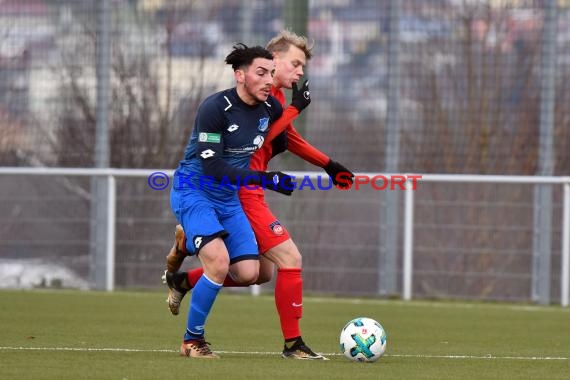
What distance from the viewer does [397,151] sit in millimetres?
14000

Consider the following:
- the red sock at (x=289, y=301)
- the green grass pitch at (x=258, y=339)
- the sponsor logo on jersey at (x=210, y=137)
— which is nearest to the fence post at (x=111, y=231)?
the green grass pitch at (x=258, y=339)

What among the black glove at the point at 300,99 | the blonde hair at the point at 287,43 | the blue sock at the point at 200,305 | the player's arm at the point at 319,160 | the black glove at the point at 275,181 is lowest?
the blue sock at the point at 200,305

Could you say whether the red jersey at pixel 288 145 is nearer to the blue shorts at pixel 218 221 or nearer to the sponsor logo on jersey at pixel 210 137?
the blue shorts at pixel 218 221

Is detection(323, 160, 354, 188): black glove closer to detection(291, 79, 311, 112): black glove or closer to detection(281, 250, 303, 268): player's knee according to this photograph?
detection(291, 79, 311, 112): black glove

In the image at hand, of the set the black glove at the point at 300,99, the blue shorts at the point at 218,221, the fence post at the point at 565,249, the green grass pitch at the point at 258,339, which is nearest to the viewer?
the green grass pitch at the point at 258,339

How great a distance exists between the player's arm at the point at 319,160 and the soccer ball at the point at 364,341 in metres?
1.28

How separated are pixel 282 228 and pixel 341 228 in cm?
625

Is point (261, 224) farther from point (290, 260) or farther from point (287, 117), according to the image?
point (287, 117)

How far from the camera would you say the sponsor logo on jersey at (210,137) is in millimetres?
7156

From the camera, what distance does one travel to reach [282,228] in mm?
7602

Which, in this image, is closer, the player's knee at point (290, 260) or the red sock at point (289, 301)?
the red sock at point (289, 301)

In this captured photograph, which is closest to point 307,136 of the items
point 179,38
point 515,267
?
point 179,38

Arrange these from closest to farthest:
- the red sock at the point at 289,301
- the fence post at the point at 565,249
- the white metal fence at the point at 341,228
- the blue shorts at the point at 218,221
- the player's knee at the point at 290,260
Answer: the blue shorts at the point at 218,221, the red sock at the point at 289,301, the player's knee at the point at 290,260, the fence post at the point at 565,249, the white metal fence at the point at 341,228

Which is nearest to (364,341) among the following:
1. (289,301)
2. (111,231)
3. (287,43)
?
(289,301)
